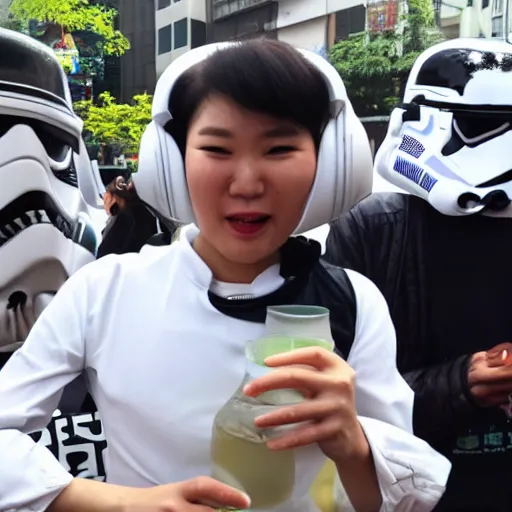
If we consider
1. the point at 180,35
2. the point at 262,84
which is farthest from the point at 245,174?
the point at 180,35

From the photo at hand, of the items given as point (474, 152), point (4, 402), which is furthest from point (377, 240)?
point (4, 402)

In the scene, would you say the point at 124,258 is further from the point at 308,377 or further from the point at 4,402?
the point at 308,377

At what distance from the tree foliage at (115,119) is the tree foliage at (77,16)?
0.15 meters

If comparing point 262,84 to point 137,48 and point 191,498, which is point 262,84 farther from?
point 137,48

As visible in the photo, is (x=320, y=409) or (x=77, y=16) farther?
(x=77, y=16)

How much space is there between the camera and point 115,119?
198 cm

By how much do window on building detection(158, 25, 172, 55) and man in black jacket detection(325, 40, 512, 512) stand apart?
2.46 feet

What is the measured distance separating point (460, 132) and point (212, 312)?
970 mm

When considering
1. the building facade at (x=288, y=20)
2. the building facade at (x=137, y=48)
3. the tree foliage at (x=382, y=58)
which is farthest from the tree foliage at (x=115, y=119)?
the tree foliage at (x=382, y=58)

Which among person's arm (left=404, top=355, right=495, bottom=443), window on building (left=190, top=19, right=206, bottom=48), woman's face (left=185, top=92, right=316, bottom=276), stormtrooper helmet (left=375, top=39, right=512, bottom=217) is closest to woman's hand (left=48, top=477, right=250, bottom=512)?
woman's face (left=185, top=92, right=316, bottom=276)

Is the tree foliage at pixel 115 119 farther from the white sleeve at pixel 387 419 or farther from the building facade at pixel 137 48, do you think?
the white sleeve at pixel 387 419

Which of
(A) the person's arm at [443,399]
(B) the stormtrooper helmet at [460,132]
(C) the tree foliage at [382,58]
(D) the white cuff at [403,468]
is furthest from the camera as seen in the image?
(C) the tree foliage at [382,58]

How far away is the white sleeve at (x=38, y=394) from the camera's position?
78 centimetres

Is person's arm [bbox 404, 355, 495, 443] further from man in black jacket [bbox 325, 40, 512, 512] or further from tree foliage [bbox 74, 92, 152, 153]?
tree foliage [bbox 74, 92, 152, 153]
